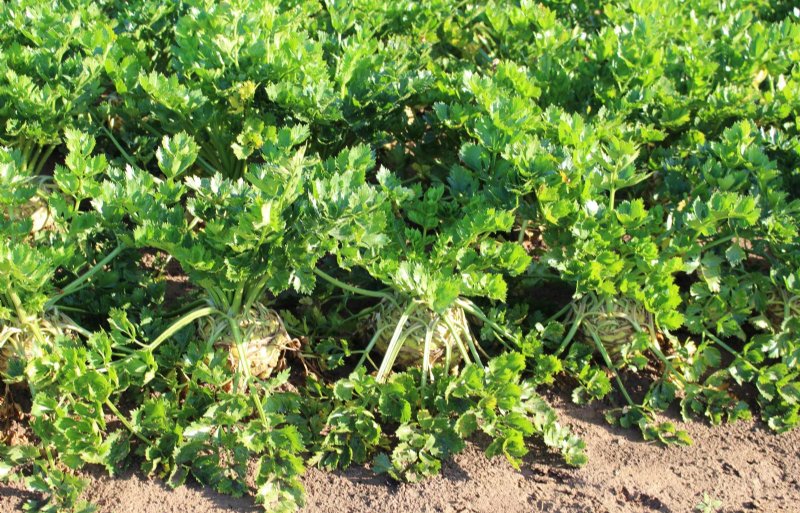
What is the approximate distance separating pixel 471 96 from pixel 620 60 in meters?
0.66

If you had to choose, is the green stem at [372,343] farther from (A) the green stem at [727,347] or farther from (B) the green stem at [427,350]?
(A) the green stem at [727,347]

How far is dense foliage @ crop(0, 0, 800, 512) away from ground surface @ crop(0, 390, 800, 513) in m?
0.06

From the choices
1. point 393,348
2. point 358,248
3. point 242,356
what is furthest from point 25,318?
point 393,348

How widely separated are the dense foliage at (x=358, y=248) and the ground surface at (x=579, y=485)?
6 centimetres

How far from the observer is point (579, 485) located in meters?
3.17

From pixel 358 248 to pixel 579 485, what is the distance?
989 mm

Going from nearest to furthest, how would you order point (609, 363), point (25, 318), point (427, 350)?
point (25, 318), point (427, 350), point (609, 363)

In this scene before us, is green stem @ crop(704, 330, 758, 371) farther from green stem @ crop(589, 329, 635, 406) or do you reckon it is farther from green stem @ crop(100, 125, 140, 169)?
green stem @ crop(100, 125, 140, 169)

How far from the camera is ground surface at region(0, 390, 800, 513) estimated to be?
3016 millimetres

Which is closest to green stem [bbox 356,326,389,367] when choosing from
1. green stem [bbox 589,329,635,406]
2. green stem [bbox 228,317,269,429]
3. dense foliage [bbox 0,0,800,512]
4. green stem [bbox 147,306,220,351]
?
dense foliage [bbox 0,0,800,512]

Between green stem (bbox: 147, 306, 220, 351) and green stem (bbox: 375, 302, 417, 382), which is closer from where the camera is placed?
green stem (bbox: 147, 306, 220, 351)

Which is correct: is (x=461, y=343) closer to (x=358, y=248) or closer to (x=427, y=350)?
(x=427, y=350)

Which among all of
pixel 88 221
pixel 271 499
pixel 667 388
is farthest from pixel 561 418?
pixel 88 221

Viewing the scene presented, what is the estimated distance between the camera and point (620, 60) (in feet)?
13.2
